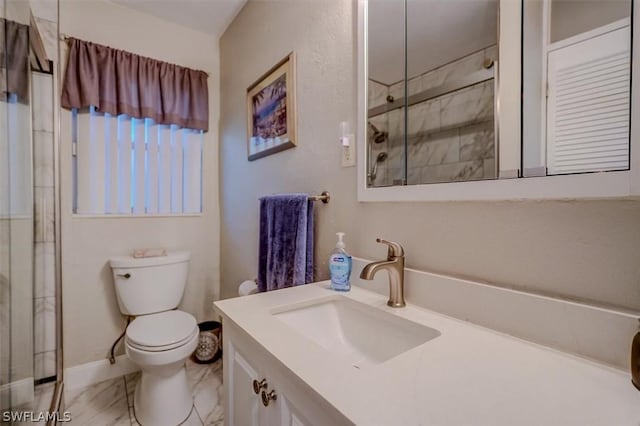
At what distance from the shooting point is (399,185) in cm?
92

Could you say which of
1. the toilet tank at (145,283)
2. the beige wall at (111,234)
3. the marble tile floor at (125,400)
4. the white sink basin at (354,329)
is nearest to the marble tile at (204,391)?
the marble tile floor at (125,400)

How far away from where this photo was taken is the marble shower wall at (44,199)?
1549 mm

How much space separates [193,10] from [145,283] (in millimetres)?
1773

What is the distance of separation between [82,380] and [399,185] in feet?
7.05

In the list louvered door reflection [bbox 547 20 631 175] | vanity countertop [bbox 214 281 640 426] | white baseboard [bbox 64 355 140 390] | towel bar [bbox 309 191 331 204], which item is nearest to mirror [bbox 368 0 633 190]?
louvered door reflection [bbox 547 20 631 175]

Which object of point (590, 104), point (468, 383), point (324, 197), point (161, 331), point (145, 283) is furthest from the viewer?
point (145, 283)

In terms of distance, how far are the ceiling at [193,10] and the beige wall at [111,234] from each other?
6 cm

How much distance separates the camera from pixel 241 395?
76 cm

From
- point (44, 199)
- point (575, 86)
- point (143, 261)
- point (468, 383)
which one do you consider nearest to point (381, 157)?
point (575, 86)

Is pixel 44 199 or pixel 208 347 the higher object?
pixel 44 199

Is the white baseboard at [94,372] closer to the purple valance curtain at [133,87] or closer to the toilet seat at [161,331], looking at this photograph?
the toilet seat at [161,331]

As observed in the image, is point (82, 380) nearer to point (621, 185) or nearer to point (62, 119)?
point (62, 119)

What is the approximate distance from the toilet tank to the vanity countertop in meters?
1.35

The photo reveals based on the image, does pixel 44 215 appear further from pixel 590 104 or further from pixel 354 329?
pixel 590 104
